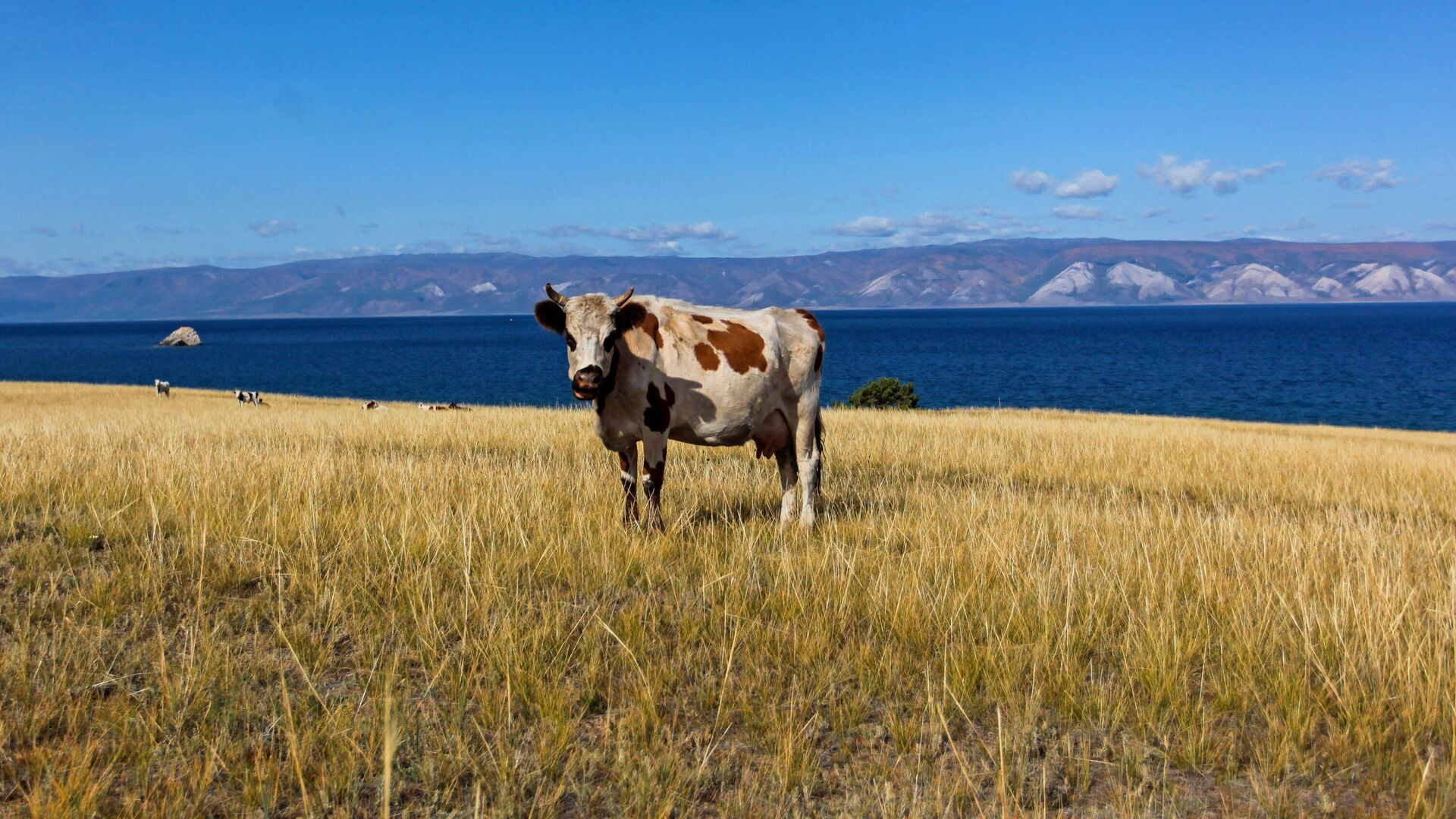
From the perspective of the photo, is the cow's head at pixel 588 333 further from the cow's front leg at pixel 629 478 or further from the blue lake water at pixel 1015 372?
the blue lake water at pixel 1015 372

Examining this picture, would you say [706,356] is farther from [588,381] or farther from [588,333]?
→ [588,381]

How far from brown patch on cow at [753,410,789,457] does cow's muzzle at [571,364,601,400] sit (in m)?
2.21

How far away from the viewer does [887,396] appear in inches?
1561

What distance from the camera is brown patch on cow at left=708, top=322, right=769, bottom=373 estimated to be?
845cm

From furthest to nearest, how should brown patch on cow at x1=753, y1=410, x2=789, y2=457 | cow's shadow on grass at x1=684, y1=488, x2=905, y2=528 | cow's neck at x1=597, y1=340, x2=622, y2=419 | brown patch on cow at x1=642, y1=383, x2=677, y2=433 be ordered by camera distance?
1. brown patch on cow at x1=753, y1=410, x2=789, y2=457
2. cow's shadow on grass at x1=684, y1=488, x2=905, y2=528
3. brown patch on cow at x1=642, y1=383, x2=677, y2=433
4. cow's neck at x1=597, y1=340, x2=622, y2=419

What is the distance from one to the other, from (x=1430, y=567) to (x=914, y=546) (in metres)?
4.37

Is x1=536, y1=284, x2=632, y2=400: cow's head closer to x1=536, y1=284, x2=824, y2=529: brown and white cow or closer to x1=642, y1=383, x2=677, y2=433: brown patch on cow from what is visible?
x1=536, y1=284, x2=824, y2=529: brown and white cow

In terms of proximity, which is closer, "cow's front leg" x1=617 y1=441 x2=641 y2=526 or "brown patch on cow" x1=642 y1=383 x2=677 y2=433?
"brown patch on cow" x1=642 y1=383 x2=677 y2=433

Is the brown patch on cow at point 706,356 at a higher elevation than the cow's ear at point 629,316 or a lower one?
lower

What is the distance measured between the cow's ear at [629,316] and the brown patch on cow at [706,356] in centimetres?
65

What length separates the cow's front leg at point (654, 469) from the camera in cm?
821

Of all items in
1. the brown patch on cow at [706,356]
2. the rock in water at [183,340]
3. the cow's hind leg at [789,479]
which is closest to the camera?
the brown patch on cow at [706,356]

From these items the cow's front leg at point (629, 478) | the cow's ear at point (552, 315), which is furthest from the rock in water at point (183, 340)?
the cow's ear at point (552, 315)

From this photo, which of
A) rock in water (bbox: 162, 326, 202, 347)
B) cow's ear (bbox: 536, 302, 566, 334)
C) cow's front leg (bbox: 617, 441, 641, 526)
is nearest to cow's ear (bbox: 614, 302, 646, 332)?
cow's ear (bbox: 536, 302, 566, 334)
